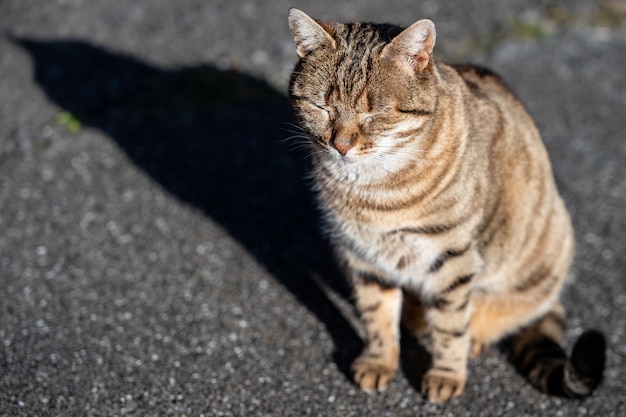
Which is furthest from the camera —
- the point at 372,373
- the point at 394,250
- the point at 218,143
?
the point at 218,143

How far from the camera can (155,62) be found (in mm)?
6156

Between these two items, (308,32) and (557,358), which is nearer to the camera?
(308,32)

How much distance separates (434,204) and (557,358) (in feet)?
3.71

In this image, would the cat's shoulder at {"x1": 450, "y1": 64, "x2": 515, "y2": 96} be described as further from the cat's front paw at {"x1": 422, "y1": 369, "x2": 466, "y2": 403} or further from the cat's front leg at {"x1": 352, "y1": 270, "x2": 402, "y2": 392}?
the cat's front paw at {"x1": 422, "y1": 369, "x2": 466, "y2": 403}

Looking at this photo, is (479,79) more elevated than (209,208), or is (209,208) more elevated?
(479,79)

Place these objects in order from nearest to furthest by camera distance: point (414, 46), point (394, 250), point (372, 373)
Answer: point (414, 46) → point (394, 250) → point (372, 373)

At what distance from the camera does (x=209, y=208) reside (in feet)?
16.3

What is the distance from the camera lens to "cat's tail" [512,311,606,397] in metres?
3.44

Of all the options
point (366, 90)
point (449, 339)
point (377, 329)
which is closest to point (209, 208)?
point (377, 329)

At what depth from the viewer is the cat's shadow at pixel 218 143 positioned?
4613 millimetres

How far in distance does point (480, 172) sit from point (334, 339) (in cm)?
125

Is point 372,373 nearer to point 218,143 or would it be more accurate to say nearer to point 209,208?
point 209,208

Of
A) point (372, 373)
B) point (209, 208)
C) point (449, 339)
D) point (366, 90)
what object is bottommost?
point (209, 208)

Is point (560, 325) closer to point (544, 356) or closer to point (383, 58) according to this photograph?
point (544, 356)
